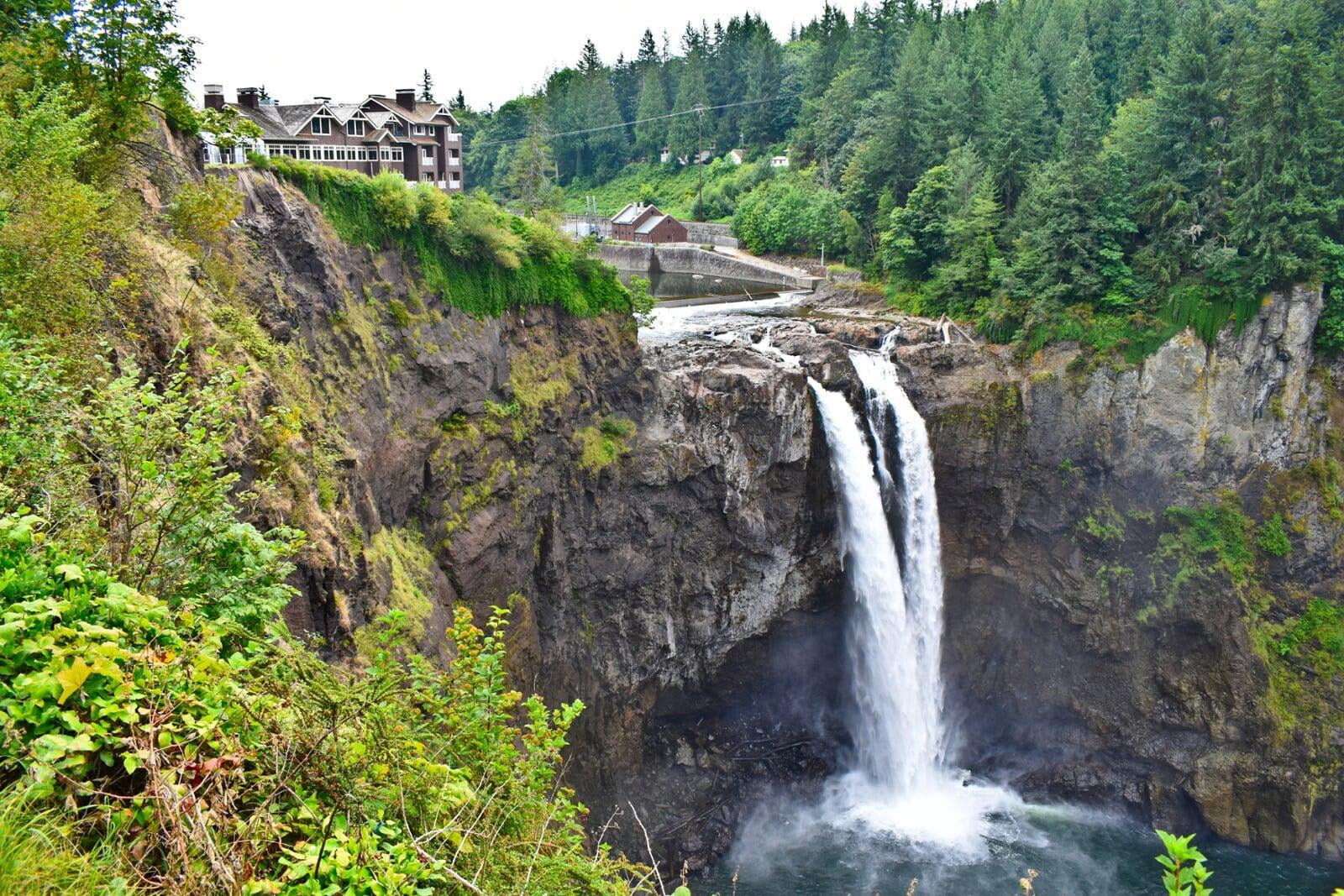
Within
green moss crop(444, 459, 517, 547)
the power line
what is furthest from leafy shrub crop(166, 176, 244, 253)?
the power line

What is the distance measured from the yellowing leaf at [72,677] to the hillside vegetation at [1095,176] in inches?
1340

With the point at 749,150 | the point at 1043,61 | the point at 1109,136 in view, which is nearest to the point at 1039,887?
the point at 1109,136

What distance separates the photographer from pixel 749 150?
90.0 meters

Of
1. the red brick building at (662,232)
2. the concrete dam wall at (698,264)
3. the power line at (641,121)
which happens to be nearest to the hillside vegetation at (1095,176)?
the concrete dam wall at (698,264)

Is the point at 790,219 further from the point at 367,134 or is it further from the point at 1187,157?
the point at 367,134

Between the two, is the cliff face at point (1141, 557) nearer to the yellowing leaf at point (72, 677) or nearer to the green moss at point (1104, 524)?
the green moss at point (1104, 524)

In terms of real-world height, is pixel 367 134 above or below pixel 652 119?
below

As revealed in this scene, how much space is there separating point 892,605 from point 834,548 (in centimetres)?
277

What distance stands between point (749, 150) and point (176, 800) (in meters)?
90.5

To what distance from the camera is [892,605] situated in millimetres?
31500

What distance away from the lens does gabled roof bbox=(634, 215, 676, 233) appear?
72438 mm

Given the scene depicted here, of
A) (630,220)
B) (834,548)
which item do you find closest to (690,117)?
(630,220)

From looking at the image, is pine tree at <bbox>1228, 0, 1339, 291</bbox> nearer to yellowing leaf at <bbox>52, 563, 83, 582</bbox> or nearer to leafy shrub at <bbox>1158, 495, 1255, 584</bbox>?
leafy shrub at <bbox>1158, 495, 1255, 584</bbox>

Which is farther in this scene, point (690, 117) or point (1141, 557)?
point (690, 117)
